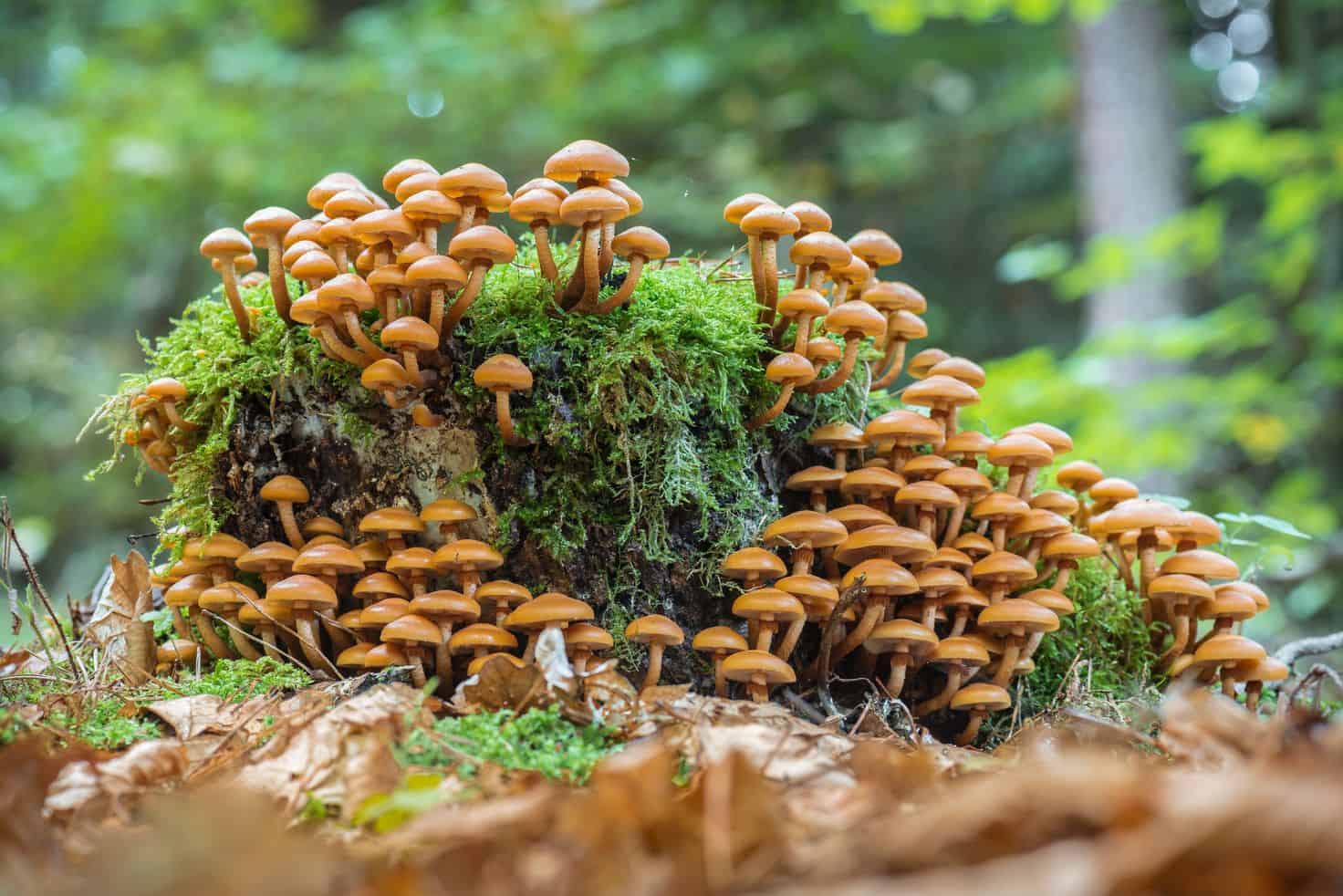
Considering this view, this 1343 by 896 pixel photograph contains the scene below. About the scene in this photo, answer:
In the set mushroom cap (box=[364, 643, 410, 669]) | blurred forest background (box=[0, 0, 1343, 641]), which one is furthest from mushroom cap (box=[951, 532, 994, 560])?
blurred forest background (box=[0, 0, 1343, 641])

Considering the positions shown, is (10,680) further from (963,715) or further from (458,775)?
(963,715)

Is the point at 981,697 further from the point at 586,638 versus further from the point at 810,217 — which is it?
the point at 810,217

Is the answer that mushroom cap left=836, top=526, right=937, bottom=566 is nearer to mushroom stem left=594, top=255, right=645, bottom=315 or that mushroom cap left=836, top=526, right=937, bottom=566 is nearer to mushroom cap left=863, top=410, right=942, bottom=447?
mushroom cap left=863, top=410, right=942, bottom=447

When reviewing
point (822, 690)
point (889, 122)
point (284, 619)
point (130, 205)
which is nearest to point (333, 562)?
point (284, 619)

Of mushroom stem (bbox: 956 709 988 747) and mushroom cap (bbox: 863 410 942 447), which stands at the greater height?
mushroom cap (bbox: 863 410 942 447)

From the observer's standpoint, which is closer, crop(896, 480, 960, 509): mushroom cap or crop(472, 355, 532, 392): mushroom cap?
crop(472, 355, 532, 392): mushroom cap

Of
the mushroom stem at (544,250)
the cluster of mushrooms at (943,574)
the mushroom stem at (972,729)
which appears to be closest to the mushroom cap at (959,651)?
the cluster of mushrooms at (943,574)

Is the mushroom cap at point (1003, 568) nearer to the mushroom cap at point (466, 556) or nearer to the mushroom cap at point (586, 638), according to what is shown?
the mushroom cap at point (586, 638)

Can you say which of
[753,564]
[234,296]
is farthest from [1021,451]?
[234,296]
